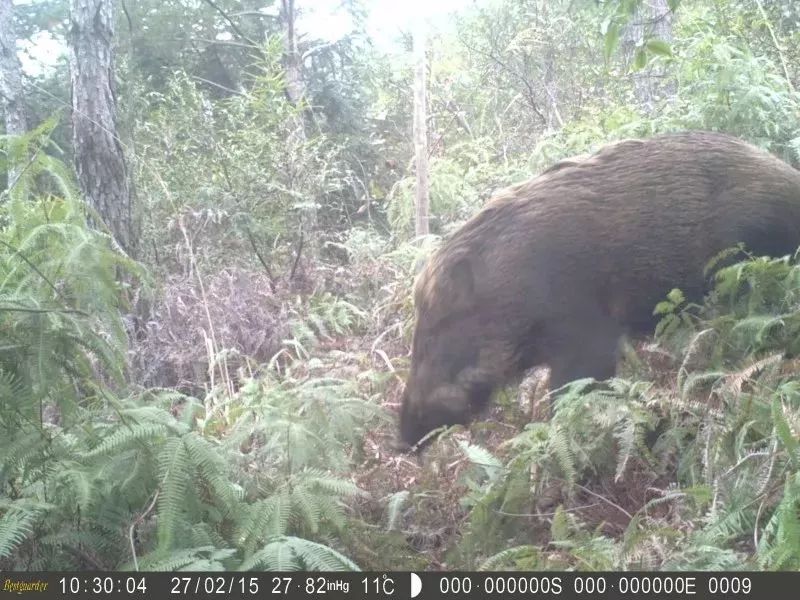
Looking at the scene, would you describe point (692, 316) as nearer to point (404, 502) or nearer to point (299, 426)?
point (404, 502)

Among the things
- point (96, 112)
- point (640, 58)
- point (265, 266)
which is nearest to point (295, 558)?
point (640, 58)

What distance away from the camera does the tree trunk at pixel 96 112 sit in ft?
23.7

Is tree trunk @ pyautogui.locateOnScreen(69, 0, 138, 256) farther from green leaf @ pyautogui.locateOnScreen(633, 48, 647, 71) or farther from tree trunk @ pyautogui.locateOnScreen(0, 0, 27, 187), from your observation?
green leaf @ pyautogui.locateOnScreen(633, 48, 647, 71)

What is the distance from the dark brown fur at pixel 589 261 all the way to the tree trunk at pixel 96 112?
3696 millimetres

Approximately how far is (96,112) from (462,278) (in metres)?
4.13

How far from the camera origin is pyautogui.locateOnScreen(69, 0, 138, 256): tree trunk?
284 inches

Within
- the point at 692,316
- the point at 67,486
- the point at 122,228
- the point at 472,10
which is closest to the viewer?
the point at 67,486

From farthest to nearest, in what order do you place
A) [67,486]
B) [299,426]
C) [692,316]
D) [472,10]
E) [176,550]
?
1. [472,10]
2. [692,316]
3. [299,426]
4. [67,486]
5. [176,550]

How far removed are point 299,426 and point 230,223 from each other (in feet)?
17.3

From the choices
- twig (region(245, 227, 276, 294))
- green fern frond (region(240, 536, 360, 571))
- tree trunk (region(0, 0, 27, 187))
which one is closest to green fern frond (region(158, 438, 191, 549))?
green fern frond (region(240, 536, 360, 571))

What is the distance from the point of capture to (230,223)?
8.84m

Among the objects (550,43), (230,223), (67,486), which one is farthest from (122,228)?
(550,43)

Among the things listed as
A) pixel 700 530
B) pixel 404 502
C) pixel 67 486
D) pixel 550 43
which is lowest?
pixel 404 502
